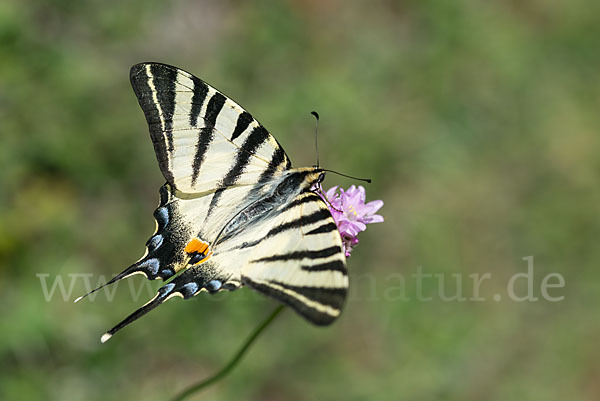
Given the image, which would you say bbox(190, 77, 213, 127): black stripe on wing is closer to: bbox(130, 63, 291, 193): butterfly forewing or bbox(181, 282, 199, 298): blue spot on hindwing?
bbox(130, 63, 291, 193): butterfly forewing

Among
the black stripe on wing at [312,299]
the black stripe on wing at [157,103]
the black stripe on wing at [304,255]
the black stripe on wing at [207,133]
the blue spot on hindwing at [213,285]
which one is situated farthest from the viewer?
the black stripe on wing at [207,133]

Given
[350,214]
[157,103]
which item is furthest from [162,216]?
[350,214]

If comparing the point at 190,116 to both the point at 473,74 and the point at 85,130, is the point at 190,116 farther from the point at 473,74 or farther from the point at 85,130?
the point at 473,74

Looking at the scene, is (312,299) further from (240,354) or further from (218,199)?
(218,199)

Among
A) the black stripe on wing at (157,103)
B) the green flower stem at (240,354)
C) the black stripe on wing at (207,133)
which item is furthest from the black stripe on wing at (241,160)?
the green flower stem at (240,354)

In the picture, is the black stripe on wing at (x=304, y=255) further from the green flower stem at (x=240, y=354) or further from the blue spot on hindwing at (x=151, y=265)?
the blue spot on hindwing at (x=151, y=265)

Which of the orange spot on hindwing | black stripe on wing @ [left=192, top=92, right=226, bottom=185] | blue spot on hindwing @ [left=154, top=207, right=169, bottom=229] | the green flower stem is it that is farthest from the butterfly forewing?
the green flower stem
